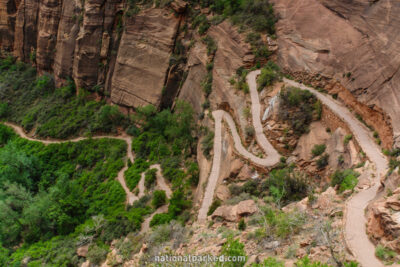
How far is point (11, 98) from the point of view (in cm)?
5078

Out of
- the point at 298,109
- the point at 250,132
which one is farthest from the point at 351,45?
the point at 250,132

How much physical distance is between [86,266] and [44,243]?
33.1 ft

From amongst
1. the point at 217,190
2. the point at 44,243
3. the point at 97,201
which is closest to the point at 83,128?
the point at 97,201

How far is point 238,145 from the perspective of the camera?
81.4 feet

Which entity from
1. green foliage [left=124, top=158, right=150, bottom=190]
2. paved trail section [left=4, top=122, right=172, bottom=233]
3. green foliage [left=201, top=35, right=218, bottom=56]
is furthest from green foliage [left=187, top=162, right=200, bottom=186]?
green foliage [left=201, top=35, right=218, bottom=56]

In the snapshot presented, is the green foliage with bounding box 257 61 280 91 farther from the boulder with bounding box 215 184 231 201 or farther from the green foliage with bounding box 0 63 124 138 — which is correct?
the green foliage with bounding box 0 63 124 138

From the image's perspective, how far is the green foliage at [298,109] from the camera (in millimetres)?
23359

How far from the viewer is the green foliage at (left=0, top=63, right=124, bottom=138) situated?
43.2 metres

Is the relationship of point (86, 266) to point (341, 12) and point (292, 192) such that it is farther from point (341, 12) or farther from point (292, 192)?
point (341, 12)

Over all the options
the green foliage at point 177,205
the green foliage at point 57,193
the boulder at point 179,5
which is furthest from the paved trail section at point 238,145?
the boulder at point 179,5

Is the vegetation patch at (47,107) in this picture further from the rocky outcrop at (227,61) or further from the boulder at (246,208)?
the boulder at (246,208)

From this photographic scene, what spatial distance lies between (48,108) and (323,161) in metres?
44.4

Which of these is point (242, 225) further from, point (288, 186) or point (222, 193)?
point (222, 193)

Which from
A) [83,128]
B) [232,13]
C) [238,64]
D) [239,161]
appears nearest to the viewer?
[239,161]
